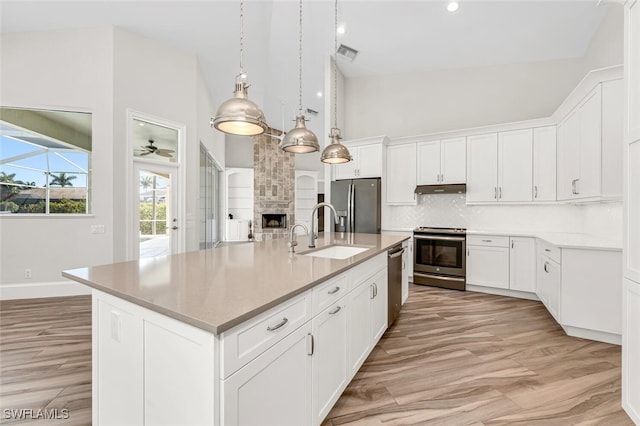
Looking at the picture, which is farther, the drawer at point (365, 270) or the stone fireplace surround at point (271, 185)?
the stone fireplace surround at point (271, 185)

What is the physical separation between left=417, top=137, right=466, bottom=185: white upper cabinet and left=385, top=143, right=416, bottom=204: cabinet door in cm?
13

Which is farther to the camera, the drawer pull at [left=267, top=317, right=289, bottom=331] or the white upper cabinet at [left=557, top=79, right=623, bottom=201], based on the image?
the white upper cabinet at [left=557, top=79, right=623, bottom=201]

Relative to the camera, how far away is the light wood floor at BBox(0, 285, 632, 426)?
5.74ft

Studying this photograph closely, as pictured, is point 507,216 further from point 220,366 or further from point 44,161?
point 44,161

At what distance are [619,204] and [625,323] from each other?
2172 mm

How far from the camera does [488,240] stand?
4.19 meters

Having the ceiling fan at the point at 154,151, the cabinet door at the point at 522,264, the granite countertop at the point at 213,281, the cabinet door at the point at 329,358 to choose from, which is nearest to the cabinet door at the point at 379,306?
the granite countertop at the point at 213,281

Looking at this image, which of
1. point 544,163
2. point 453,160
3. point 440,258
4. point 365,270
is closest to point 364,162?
point 453,160

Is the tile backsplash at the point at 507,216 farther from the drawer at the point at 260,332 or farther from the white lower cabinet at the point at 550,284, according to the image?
the drawer at the point at 260,332

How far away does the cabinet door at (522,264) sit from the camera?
3879 millimetres

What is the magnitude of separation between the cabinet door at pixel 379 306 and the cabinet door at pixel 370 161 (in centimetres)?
271

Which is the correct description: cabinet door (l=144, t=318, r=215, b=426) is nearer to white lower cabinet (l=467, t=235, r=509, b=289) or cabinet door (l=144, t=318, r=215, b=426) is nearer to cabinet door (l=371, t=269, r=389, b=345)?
cabinet door (l=371, t=269, r=389, b=345)

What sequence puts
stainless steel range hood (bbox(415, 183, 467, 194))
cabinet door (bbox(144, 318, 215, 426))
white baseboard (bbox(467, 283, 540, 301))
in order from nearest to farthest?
cabinet door (bbox(144, 318, 215, 426))
white baseboard (bbox(467, 283, 540, 301))
stainless steel range hood (bbox(415, 183, 467, 194))

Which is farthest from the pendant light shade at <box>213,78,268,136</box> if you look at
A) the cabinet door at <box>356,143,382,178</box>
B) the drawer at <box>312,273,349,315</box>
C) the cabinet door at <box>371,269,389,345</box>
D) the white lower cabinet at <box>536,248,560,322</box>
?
the cabinet door at <box>356,143,382,178</box>
